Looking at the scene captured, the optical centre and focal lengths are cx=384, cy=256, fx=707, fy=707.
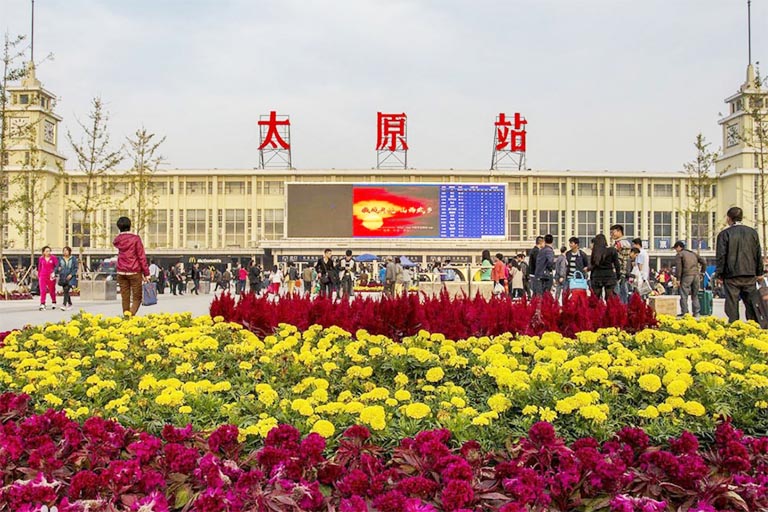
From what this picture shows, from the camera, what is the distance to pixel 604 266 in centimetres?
1015

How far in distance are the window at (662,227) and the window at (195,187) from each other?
34.3 meters

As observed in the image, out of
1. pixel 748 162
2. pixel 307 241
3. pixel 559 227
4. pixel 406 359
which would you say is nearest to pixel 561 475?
pixel 406 359

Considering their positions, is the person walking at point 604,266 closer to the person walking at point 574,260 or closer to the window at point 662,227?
the person walking at point 574,260

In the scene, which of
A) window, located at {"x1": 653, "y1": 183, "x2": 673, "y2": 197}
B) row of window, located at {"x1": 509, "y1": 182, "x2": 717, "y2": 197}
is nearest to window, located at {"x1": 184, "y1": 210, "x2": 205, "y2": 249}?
row of window, located at {"x1": 509, "y1": 182, "x2": 717, "y2": 197}

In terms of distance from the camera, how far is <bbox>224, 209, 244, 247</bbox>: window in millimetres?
53469

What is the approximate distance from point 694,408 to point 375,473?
151cm

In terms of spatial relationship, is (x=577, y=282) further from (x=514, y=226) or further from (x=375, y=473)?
(x=514, y=226)

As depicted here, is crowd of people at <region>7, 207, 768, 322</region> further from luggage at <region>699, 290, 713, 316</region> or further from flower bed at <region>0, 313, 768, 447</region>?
flower bed at <region>0, 313, 768, 447</region>

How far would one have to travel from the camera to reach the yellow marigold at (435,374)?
3882mm

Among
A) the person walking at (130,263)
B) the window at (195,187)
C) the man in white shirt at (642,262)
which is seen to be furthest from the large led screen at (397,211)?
the person walking at (130,263)

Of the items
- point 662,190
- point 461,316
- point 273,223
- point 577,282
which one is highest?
point 662,190

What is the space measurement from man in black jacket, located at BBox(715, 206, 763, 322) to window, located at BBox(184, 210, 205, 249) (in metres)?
48.4

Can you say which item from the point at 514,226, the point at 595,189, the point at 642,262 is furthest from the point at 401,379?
the point at 595,189

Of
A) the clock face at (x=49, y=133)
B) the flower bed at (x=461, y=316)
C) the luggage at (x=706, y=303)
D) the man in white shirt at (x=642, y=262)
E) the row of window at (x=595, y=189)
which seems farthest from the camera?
the clock face at (x=49, y=133)
